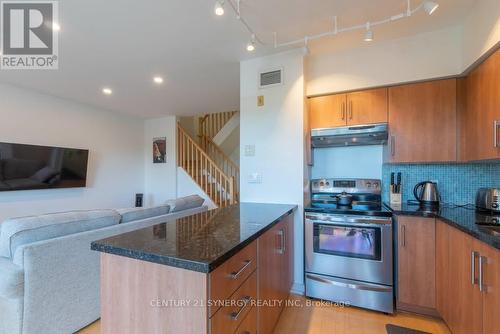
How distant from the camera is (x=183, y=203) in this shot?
2869mm

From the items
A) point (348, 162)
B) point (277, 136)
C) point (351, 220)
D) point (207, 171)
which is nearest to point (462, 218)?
point (351, 220)

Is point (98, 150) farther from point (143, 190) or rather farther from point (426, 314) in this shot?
point (426, 314)

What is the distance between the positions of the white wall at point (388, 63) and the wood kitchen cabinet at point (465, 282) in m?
1.39

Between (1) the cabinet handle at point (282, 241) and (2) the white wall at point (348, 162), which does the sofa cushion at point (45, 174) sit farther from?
(2) the white wall at point (348, 162)

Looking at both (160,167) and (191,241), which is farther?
(160,167)

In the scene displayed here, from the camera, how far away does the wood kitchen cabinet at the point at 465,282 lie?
126 cm

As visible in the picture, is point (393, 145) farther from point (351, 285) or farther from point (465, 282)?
point (351, 285)

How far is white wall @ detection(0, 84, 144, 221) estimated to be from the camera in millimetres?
3529

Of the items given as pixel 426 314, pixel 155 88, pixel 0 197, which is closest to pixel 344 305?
pixel 426 314

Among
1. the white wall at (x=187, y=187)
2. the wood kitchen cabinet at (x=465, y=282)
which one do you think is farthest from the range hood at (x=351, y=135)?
the white wall at (x=187, y=187)

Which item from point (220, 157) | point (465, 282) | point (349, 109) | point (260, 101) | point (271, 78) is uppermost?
point (271, 78)

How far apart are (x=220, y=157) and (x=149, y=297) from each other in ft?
17.7

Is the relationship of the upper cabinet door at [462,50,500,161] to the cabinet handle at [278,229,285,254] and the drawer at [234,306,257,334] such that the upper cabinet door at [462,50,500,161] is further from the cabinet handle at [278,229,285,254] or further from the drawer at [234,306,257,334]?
the drawer at [234,306,257,334]

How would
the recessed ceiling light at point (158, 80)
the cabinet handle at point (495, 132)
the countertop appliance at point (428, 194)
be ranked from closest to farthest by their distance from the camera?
the cabinet handle at point (495, 132) → the countertop appliance at point (428, 194) → the recessed ceiling light at point (158, 80)
